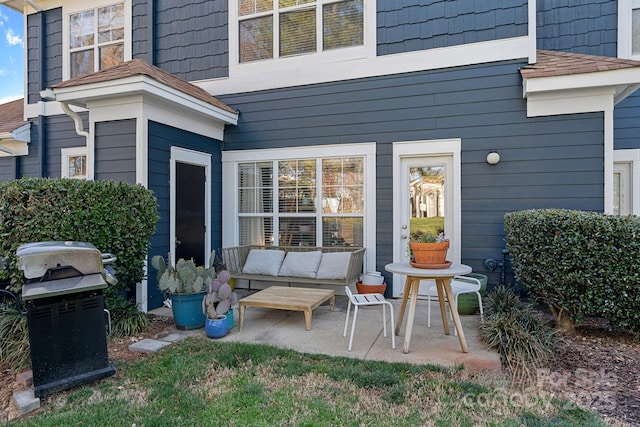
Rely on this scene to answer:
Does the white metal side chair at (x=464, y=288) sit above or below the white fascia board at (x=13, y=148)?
below

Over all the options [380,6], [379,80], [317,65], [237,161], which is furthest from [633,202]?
[237,161]

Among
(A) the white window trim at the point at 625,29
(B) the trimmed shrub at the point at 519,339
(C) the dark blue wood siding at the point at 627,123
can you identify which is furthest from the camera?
(C) the dark blue wood siding at the point at 627,123

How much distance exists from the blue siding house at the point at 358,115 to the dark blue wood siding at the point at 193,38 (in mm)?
26

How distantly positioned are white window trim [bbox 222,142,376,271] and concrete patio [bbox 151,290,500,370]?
3.84 ft

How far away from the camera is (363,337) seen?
3814 millimetres

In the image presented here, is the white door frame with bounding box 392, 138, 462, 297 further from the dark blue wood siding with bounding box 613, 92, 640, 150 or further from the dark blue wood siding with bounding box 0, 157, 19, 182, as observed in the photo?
the dark blue wood siding with bounding box 0, 157, 19, 182

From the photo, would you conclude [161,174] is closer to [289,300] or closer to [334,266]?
[289,300]

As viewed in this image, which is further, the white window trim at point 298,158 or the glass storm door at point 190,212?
the white window trim at point 298,158

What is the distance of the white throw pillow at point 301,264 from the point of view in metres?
5.35

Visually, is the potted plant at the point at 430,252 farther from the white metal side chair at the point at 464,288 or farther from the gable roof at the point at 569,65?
the gable roof at the point at 569,65

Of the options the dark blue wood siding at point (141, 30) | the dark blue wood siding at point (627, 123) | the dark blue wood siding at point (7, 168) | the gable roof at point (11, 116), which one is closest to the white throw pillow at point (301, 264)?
the dark blue wood siding at point (141, 30)

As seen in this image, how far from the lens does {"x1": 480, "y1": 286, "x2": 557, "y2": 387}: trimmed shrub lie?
9.85 feet

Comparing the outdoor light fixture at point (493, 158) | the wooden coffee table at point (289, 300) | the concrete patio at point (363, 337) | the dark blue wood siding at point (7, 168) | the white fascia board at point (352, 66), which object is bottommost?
the concrete patio at point (363, 337)

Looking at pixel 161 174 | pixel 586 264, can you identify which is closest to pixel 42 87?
pixel 161 174
